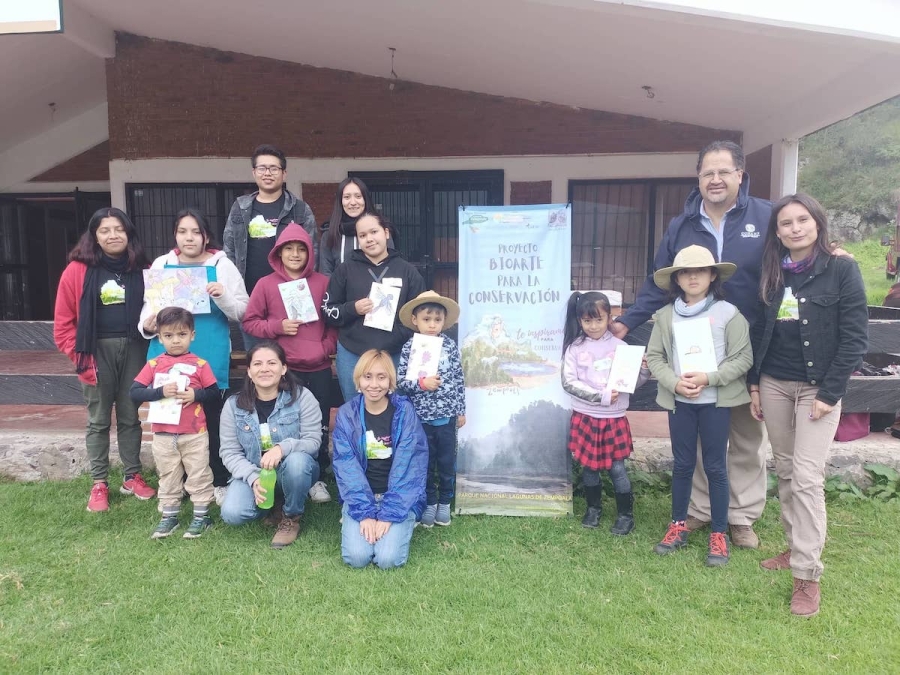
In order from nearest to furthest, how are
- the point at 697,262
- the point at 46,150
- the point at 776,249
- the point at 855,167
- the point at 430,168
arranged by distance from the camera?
the point at 776,249 → the point at 697,262 → the point at 430,168 → the point at 46,150 → the point at 855,167

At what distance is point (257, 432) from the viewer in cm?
339

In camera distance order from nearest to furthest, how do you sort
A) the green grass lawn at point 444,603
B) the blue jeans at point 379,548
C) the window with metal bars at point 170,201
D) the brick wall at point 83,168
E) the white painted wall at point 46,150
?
1. the green grass lawn at point 444,603
2. the blue jeans at point 379,548
3. the window with metal bars at point 170,201
4. the white painted wall at point 46,150
5. the brick wall at point 83,168

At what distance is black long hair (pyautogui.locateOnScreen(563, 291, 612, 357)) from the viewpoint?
336 cm

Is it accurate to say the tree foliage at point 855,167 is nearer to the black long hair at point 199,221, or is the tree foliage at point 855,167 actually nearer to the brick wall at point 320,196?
the brick wall at point 320,196

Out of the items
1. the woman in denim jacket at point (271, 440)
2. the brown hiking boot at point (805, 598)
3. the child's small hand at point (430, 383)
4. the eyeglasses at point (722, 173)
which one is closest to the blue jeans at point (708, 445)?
the brown hiking boot at point (805, 598)

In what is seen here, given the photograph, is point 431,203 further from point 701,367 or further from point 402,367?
point 701,367

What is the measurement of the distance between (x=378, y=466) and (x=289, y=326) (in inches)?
37.9

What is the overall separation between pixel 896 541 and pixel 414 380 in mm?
2858

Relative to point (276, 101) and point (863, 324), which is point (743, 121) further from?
point (276, 101)

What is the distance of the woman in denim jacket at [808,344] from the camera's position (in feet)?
8.63

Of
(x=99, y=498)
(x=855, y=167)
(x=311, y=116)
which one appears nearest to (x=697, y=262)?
(x=99, y=498)

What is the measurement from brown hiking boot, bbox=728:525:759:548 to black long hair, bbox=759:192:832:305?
1311 mm

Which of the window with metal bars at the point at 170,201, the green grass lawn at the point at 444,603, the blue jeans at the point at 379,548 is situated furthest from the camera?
the window with metal bars at the point at 170,201

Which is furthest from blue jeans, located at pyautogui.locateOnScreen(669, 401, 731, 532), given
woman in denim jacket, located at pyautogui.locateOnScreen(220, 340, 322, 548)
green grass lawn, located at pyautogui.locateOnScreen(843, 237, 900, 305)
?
green grass lawn, located at pyautogui.locateOnScreen(843, 237, 900, 305)
